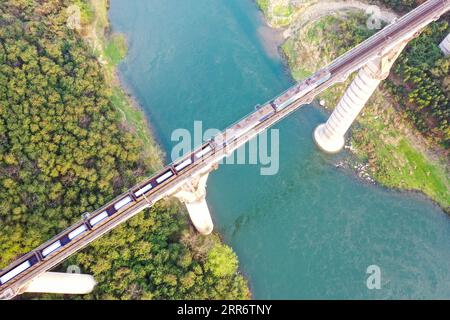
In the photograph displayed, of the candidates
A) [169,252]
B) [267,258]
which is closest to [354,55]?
[267,258]

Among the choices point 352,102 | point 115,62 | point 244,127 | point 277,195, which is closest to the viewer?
point 244,127

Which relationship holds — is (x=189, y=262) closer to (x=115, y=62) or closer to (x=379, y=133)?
(x=379, y=133)

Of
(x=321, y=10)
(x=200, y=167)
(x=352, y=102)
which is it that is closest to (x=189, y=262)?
(x=200, y=167)

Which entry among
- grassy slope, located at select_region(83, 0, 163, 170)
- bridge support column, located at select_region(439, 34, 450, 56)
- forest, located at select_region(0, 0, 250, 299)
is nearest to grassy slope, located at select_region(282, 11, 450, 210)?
bridge support column, located at select_region(439, 34, 450, 56)

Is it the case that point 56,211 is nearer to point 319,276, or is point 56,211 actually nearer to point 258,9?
point 319,276

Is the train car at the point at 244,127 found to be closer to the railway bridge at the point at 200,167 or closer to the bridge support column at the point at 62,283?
the railway bridge at the point at 200,167
